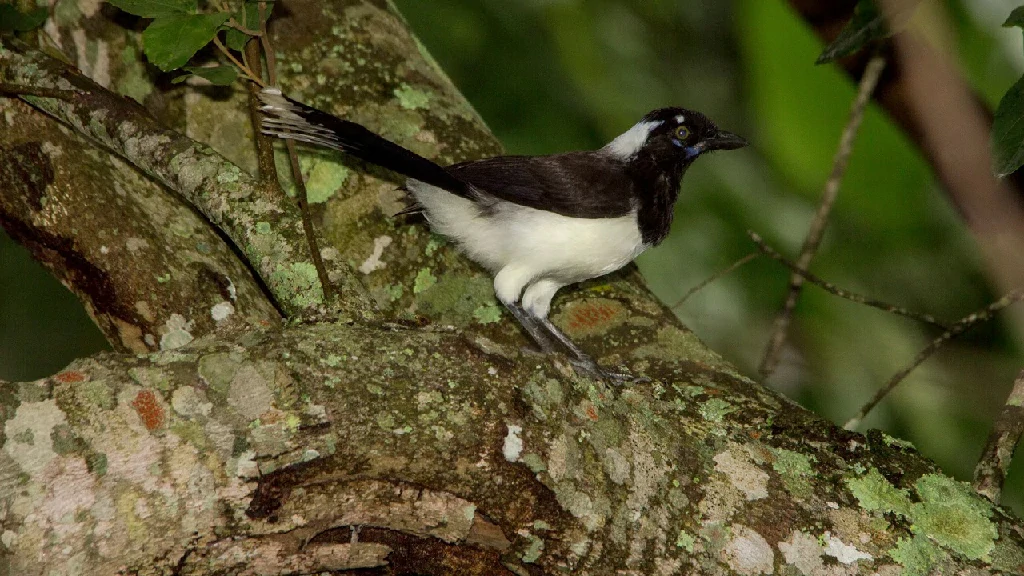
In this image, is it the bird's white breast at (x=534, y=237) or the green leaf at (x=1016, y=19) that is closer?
the green leaf at (x=1016, y=19)

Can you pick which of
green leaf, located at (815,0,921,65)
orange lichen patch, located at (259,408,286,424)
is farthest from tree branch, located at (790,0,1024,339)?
orange lichen patch, located at (259,408,286,424)

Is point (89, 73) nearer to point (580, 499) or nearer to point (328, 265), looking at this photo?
point (328, 265)

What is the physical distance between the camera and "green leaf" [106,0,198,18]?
10.1 feet

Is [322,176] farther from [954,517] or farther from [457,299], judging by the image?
[954,517]

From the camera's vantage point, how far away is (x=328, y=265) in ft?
9.79

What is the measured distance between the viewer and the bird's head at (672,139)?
428cm

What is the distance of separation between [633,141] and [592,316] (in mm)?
896

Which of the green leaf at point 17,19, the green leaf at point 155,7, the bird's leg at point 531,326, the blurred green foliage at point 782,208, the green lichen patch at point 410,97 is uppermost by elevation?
the blurred green foliage at point 782,208

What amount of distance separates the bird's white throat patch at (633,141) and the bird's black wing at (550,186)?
0.32 meters

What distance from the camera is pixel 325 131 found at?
3373mm

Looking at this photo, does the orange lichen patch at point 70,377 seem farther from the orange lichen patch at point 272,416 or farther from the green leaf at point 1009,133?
the green leaf at point 1009,133

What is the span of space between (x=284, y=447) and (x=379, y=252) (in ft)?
5.34

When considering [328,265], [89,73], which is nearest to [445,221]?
[328,265]

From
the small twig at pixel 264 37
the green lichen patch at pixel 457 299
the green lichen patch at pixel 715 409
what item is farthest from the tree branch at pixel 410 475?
the small twig at pixel 264 37
